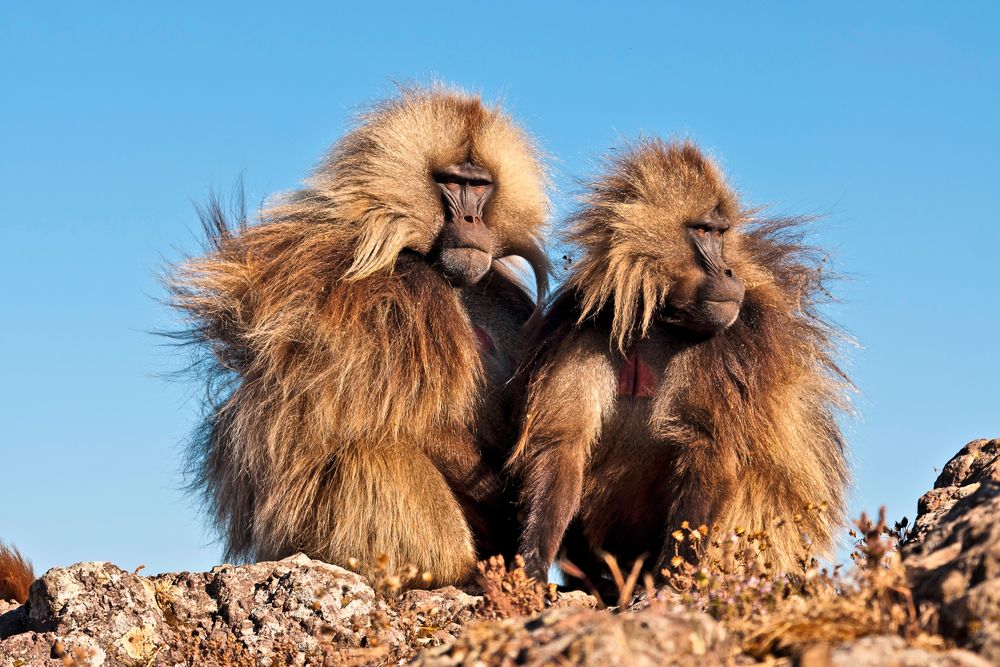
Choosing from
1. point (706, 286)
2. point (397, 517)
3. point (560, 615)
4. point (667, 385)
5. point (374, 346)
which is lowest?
point (560, 615)

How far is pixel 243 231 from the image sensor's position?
6133mm

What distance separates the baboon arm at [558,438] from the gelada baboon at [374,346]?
0.40 metres

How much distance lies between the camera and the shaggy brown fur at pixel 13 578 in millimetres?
6109

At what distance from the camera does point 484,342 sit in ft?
20.1

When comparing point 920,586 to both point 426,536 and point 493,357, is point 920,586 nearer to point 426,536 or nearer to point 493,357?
point 426,536

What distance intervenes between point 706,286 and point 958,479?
1658 mm

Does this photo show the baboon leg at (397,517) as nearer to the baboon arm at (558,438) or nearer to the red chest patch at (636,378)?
the baboon arm at (558,438)

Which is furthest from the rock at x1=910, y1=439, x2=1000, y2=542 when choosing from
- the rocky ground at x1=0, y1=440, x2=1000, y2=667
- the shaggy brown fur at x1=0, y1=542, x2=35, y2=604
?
the shaggy brown fur at x1=0, y1=542, x2=35, y2=604

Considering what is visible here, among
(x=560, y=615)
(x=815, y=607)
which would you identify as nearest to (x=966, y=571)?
(x=815, y=607)

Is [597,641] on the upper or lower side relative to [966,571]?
lower

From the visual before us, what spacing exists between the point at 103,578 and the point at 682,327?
2670 millimetres

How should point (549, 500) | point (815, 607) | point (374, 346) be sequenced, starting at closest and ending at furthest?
point (815, 607) → point (549, 500) → point (374, 346)

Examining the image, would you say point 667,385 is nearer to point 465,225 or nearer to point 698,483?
point 698,483

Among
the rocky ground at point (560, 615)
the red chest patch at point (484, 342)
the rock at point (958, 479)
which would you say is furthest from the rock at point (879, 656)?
the red chest patch at point (484, 342)
